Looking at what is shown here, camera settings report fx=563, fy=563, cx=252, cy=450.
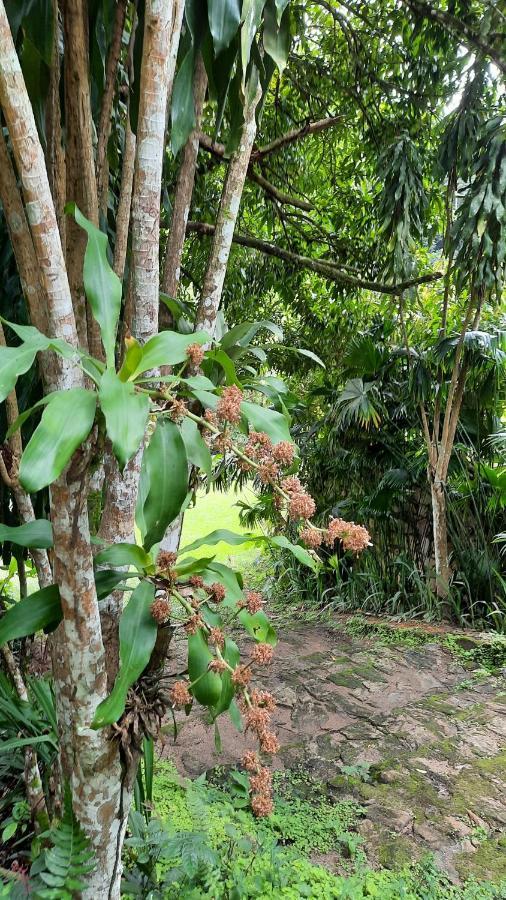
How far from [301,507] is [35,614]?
18.5 inches

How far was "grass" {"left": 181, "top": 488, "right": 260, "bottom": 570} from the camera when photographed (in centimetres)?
600

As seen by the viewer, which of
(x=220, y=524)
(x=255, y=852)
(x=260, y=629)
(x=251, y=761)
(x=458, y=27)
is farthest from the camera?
(x=220, y=524)

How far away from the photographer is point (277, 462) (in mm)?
753

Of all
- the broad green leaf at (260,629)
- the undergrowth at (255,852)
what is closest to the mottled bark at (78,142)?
the broad green leaf at (260,629)

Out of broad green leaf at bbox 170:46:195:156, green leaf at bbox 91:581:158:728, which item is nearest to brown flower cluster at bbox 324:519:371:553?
green leaf at bbox 91:581:158:728

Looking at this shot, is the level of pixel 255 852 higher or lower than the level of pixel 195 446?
lower

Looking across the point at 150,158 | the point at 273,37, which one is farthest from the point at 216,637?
the point at 273,37

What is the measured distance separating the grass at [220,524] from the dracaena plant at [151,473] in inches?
186

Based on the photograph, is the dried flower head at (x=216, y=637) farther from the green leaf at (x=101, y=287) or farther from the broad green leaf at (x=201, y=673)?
the green leaf at (x=101, y=287)

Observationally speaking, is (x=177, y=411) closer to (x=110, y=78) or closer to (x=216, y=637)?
(x=216, y=637)

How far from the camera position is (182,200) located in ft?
4.03

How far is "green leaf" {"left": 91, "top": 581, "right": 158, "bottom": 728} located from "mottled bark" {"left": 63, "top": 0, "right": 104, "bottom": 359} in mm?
452

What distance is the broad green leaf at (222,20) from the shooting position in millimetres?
1028

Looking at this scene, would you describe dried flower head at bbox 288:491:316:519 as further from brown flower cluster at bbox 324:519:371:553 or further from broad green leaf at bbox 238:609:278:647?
broad green leaf at bbox 238:609:278:647
